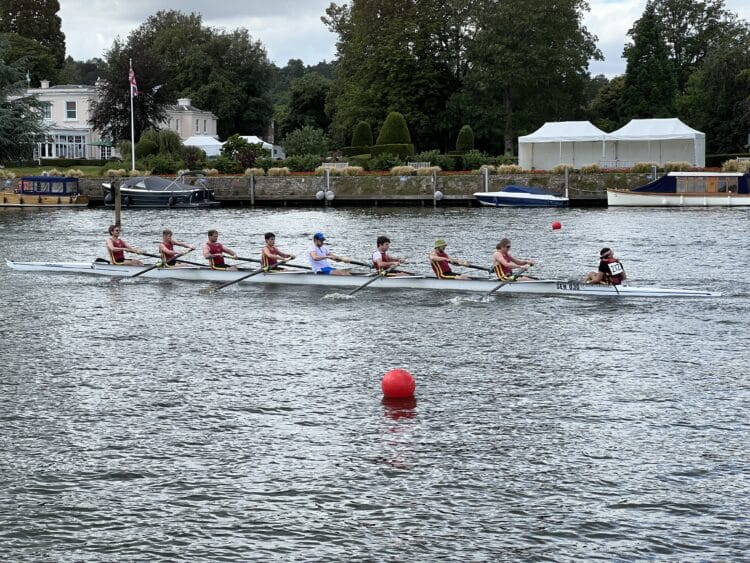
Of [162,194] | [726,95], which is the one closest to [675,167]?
[726,95]

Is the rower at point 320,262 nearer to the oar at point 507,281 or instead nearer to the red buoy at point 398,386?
the oar at point 507,281

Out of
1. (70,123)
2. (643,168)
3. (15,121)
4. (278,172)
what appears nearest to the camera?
(643,168)

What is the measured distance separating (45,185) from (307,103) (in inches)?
2237

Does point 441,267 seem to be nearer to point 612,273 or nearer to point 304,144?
point 612,273

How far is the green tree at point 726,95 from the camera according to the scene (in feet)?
294

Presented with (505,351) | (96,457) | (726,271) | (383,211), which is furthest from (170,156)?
(96,457)

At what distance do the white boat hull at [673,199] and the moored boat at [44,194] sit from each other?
35224 millimetres

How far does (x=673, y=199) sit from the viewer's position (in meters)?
63.0

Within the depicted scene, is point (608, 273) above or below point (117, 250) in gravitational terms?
below

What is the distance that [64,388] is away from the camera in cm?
1819

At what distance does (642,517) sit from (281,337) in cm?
1209

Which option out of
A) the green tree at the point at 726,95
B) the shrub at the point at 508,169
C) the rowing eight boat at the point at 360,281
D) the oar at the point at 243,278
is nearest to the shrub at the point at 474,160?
the shrub at the point at 508,169

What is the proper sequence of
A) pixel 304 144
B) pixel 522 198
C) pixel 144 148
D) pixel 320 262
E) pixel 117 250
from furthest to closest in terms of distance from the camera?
1. pixel 304 144
2. pixel 144 148
3. pixel 522 198
4. pixel 117 250
5. pixel 320 262

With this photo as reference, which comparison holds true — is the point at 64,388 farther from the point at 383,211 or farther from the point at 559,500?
the point at 383,211
